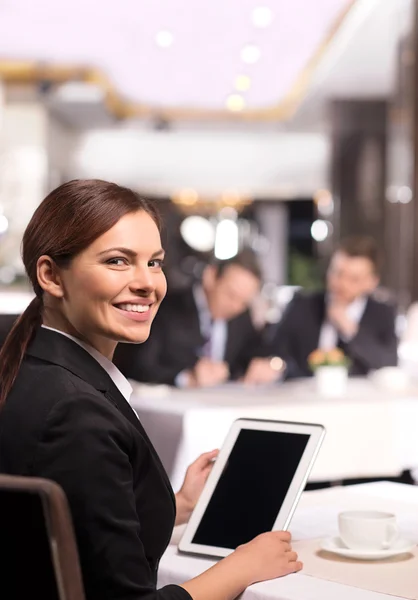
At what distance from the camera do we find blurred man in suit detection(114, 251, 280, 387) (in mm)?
4879

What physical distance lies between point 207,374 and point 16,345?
9.43 ft

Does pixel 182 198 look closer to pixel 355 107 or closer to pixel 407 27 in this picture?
pixel 355 107

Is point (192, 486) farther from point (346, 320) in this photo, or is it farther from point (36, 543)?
point (346, 320)

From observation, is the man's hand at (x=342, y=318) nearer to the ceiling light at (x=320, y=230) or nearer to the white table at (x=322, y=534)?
the white table at (x=322, y=534)

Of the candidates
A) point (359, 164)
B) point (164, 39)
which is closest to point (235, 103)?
point (359, 164)

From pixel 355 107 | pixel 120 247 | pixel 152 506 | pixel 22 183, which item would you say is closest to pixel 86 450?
pixel 152 506

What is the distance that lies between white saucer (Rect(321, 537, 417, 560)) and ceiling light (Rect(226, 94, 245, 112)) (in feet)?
32.8

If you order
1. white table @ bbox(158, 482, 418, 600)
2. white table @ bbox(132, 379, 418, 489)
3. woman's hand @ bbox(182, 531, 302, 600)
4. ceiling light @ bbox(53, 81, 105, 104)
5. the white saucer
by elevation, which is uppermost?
ceiling light @ bbox(53, 81, 105, 104)

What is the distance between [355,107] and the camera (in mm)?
11688

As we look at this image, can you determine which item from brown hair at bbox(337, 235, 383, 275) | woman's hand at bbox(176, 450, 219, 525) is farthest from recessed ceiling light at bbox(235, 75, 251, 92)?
woman's hand at bbox(176, 450, 219, 525)

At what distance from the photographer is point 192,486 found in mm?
1864

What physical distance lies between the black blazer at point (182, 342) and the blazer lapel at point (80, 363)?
3.02 meters

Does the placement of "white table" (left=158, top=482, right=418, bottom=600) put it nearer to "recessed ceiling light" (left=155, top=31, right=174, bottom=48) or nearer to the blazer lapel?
the blazer lapel

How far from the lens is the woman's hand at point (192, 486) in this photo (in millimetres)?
→ 1865
